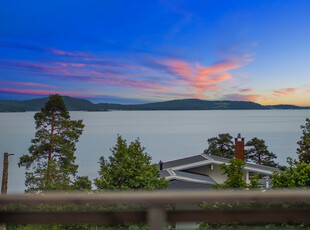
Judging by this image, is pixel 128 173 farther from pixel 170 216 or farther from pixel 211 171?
pixel 211 171

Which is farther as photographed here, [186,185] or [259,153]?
[259,153]

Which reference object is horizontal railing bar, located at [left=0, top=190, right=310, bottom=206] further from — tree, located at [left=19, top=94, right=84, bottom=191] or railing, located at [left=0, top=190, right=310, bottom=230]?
tree, located at [left=19, top=94, right=84, bottom=191]

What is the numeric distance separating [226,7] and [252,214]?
94.0ft

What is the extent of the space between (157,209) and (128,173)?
7.75 meters

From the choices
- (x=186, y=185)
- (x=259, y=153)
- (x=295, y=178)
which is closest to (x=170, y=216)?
(x=295, y=178)

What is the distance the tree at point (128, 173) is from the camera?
9.76 m

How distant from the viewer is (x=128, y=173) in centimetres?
983

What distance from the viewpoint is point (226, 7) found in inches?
1115

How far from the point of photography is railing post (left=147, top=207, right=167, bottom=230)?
87.1 inches

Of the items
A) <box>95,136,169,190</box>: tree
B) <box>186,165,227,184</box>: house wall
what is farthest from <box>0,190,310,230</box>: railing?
<box>186,165,227,184</box>: house wall

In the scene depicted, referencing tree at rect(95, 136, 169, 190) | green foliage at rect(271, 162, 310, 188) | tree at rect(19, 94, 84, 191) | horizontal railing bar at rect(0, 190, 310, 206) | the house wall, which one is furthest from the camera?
tree at rect(19, 94, 84, 191)

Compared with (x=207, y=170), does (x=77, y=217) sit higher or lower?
higher

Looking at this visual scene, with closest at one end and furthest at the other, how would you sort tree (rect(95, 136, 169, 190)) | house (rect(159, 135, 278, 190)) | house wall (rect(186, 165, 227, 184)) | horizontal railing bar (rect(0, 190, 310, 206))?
horizontal railing bar (rect(0, 190, 310, 206)) < tree (rect(95, 136, 169, 190)) < house (rect(159, 135, 278, 190)) < house wall (rect(186, 165, 227, 184))

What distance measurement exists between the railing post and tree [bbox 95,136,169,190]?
7.55 m
